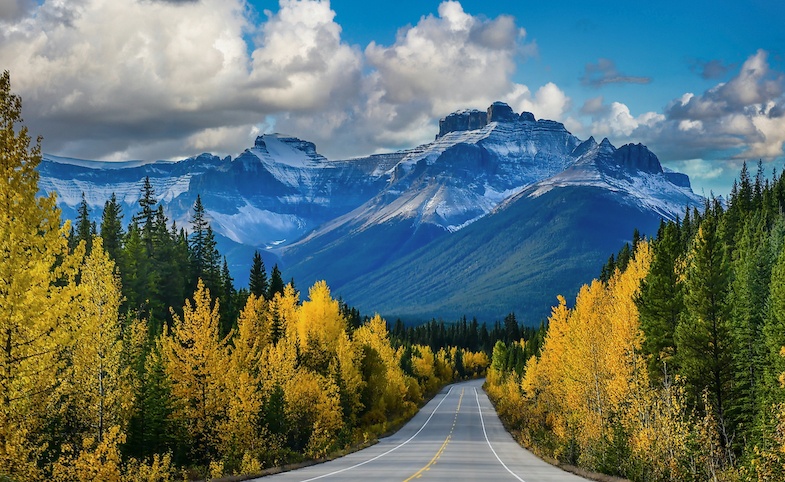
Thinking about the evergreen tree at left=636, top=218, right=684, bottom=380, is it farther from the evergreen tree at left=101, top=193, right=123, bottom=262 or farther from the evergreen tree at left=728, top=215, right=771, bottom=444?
the evergreen tree at left=101, top=193, right=123, bottom=262

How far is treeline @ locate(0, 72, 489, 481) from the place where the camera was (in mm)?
17875

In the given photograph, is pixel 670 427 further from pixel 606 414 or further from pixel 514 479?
pixel 606 414

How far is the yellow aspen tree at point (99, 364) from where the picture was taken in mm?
26828

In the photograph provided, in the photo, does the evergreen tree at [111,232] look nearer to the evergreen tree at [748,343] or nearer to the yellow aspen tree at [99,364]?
the yellow aspen tree at [99,364]

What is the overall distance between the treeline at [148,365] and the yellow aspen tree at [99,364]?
0.19 ft

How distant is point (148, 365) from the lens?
41125 millimetres

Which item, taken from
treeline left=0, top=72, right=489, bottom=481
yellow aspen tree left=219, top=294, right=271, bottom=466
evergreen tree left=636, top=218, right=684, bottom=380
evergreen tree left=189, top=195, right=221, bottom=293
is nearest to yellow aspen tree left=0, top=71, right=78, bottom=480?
treeline left=0, top=72, right=489, bottom=481

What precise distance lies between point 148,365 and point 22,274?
25.0 meters

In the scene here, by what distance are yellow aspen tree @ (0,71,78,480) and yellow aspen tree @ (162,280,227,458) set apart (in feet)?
62.7

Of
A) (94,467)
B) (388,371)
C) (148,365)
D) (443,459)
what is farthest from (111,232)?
(94,467)

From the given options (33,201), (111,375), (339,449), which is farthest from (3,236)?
(339,449)

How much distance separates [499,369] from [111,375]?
381 ft

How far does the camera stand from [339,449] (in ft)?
167

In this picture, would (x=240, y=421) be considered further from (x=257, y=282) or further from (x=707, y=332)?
(x=257, y=282)
